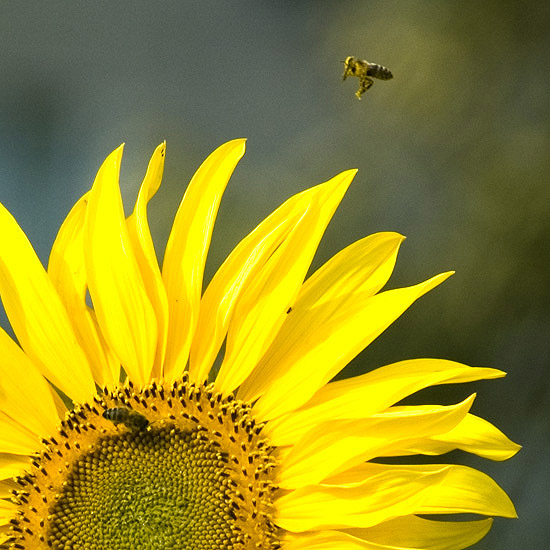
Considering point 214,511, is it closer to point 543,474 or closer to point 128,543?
point 128,543

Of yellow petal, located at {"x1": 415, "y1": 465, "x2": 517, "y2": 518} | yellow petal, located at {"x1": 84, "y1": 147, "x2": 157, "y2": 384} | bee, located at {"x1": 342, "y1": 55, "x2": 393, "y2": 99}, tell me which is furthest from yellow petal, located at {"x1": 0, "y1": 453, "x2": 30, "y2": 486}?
bee, located at {"x1": 342, "y1": 55, "x2": 393, "y2": 99}

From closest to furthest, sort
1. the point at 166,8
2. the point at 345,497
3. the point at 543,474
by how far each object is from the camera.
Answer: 1. the point at 345,497
2. the point at 543,474
3. the point at 166,8

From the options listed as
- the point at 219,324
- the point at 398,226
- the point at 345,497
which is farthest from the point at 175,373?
the point at 398,226

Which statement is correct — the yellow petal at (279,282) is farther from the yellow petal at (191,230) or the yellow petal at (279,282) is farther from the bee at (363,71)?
the bee at (363,71)

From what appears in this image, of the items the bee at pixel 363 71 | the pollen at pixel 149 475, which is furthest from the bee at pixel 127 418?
the bee at pixel 363 71

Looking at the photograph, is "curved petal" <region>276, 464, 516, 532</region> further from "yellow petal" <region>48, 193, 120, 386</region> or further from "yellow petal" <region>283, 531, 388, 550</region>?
"yellow petal" <region>48, 193, 120, 386</region>

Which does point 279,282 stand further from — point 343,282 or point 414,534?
point 414,534

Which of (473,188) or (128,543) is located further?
(473,188)

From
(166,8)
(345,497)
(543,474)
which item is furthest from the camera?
(166,8)
